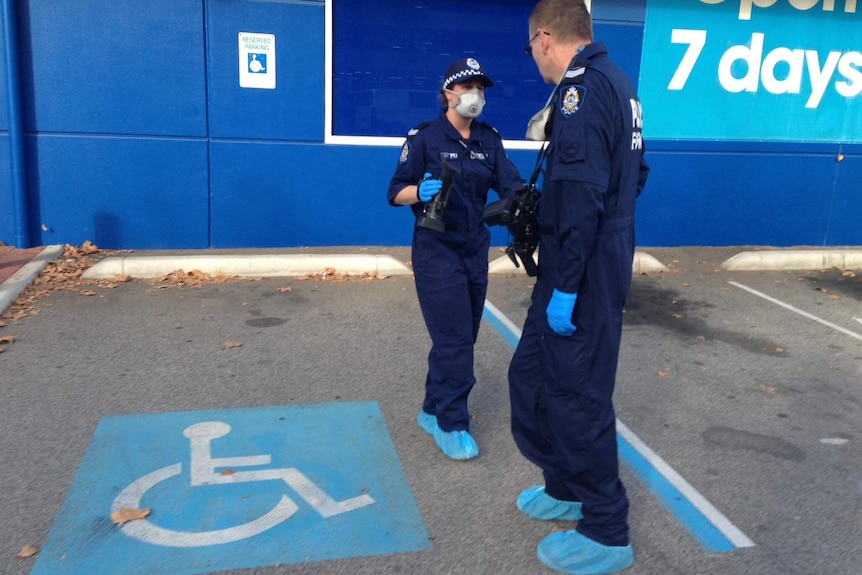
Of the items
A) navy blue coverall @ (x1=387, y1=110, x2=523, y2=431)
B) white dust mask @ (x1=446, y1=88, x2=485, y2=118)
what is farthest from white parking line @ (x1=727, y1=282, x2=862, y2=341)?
white dust mask @ (x1=446, y1=88, x2=485, y2=118)

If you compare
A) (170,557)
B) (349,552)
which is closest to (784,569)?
(349,552)

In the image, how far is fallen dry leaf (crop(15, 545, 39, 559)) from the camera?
10.5ft

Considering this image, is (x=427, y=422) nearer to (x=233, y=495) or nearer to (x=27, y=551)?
(x=233, y=495)

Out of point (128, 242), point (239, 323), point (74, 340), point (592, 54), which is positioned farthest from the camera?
point (128, 242)

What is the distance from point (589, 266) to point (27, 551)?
2.57 meters

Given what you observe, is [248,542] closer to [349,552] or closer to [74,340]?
[349,552]

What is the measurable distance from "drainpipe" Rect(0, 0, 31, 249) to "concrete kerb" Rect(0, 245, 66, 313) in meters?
0.34

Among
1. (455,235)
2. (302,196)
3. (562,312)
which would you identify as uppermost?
(455,235)

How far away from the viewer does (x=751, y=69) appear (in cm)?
947

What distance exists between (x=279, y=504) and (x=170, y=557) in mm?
572

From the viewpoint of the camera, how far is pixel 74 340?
232 inches

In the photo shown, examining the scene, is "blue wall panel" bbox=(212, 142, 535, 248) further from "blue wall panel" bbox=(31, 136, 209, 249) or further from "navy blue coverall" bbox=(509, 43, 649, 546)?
"navy blue coverall" bbox=(509, 43, 649, 546)

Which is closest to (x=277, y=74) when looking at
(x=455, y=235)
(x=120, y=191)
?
(x=120, y=191)

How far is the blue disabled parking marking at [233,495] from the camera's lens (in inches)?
128
